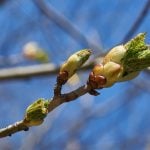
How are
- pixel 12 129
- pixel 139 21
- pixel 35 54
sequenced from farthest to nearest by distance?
pixel 35 54
pixel 139 21
pixel 12 129


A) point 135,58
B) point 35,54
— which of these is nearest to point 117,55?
point 135,58

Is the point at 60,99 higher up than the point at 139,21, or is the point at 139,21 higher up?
the point at 139,21

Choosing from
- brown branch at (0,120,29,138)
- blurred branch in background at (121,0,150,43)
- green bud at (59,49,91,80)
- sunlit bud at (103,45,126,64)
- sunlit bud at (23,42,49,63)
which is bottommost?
brown branch at (0,120,29,138)

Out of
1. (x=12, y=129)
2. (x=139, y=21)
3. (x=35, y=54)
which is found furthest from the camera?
(x=35, y=54)

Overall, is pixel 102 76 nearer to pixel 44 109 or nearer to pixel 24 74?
pixel 44 109

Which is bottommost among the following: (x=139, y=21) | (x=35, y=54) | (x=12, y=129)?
(x=12, y=129)

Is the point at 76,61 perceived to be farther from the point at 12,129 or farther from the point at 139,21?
the point at 139,21

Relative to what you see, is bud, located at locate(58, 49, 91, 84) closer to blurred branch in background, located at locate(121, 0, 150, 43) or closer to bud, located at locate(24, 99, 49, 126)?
bud, located at locate(24, 99, 49, 126)

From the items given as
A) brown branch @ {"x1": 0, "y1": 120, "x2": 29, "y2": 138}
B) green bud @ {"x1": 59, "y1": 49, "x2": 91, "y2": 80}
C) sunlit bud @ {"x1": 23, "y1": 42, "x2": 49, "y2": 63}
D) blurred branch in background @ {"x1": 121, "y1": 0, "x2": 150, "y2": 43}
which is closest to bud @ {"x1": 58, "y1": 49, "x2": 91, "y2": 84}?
green bud @ {"x1": 59, "y1": 49, "x2": 91, "y2": 80}
